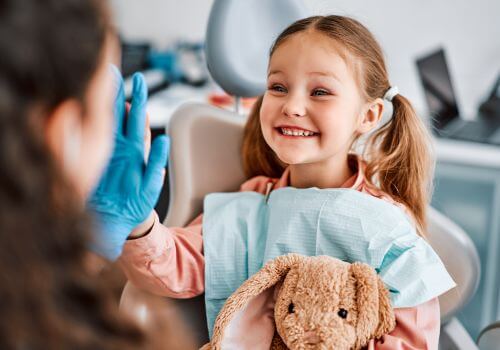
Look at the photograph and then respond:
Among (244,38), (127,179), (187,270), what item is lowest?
(187,270)

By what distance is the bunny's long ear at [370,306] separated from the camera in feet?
2.74

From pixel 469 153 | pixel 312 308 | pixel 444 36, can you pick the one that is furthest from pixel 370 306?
pixel 444 36

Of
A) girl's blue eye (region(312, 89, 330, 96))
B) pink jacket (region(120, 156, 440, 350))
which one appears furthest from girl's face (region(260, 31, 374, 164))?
pink jacket (region(120, 156, 440, 350))

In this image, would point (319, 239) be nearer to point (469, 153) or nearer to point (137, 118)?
point (137, 118)

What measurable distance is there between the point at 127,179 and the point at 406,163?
0.52m

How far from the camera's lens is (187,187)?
1197 mm

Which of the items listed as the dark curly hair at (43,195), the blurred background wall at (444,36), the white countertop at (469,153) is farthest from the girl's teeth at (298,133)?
the blurred background wall at (444,36)

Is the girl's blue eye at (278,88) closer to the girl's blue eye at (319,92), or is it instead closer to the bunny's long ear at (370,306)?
the girl's blue eye at (319,92)

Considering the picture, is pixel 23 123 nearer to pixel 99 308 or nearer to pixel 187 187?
pixel 99 308

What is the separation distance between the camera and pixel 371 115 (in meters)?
1.09

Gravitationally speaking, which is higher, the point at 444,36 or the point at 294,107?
the point at 294,107

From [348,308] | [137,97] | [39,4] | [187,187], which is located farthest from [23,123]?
[187,187]

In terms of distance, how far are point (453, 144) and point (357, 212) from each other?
3.54 feet

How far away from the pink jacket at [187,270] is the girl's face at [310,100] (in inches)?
4.4
